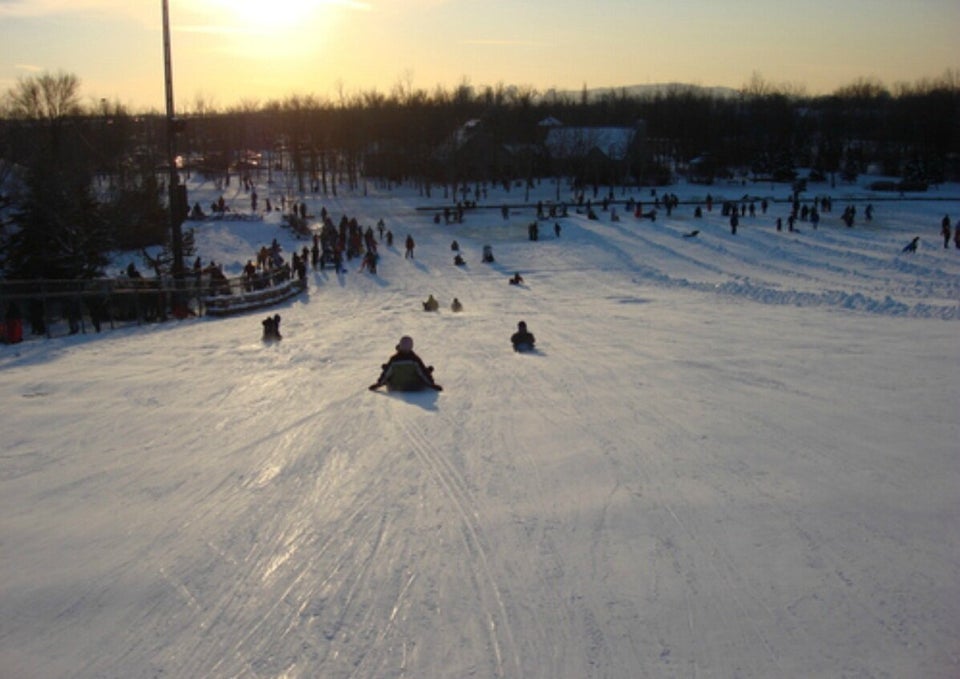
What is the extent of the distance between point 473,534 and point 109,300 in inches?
593

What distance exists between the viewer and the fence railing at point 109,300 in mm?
17072

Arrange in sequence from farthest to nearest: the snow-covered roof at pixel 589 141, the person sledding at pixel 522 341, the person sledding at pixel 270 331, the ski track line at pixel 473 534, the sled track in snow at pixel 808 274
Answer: the snow-covered roof at pixel 589 141 < the sled track in snow at pixel 808 274 < the person sledding at pixel 270 331 < the person sledding at pixel 522 341 < the ski track line at pixel 473 534

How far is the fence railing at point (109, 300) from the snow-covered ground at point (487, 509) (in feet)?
4.34

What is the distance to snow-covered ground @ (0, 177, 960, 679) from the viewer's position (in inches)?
200

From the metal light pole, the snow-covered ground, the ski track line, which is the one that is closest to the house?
the metal light pole

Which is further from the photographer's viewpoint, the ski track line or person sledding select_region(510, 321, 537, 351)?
person sledding select_region(510, 321, 537, 351)

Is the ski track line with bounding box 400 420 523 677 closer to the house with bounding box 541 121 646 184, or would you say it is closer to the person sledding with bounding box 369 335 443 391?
the person sledding with bounding box 369 335 443 391

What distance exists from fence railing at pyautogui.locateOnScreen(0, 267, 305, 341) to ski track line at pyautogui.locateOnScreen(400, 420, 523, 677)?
10964mm

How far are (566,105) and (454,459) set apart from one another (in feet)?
380

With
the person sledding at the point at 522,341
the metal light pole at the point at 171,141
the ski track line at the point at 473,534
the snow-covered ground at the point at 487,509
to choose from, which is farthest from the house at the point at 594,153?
the ski track line at the point at 473,534

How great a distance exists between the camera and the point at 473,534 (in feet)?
21.8

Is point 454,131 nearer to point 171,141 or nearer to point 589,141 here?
point 589,141

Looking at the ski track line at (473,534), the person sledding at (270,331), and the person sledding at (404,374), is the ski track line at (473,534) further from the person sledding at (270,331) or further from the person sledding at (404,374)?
the person sledding at (270,331)

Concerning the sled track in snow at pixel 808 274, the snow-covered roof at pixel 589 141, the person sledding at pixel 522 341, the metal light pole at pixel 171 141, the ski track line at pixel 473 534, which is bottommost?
the ski track line at pixel 473 534
